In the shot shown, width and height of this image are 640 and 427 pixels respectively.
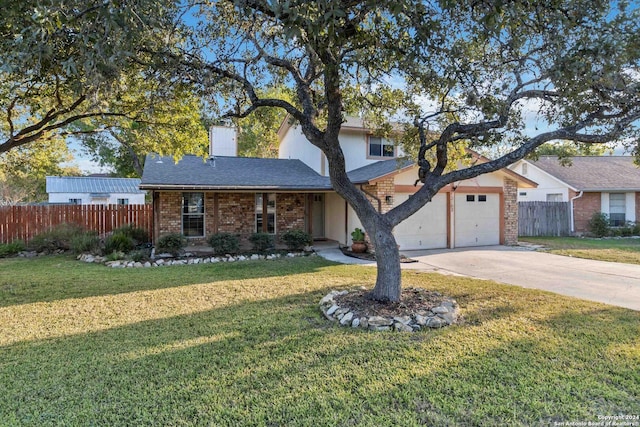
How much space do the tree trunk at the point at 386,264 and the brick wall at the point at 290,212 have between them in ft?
28.0

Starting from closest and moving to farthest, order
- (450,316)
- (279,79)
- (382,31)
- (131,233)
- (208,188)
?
(450,316) < (382,31) < (279,79) < (208,188) < (131,233)

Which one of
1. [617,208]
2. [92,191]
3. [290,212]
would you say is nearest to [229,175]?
[290,212]

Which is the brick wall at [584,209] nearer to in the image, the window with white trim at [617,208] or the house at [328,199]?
the window with white trim at [617,208]

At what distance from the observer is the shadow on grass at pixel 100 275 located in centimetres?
727

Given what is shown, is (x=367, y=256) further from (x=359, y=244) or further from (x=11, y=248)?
(x=11, y=248)

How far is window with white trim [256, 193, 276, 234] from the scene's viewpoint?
44.4 feet

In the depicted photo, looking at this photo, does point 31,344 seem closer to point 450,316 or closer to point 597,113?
point 450,316

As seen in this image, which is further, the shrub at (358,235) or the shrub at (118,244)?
the shrub at (358,235)

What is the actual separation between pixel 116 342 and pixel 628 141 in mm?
9153

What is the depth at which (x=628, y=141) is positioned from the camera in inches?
255

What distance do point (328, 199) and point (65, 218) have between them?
1053 centimetres

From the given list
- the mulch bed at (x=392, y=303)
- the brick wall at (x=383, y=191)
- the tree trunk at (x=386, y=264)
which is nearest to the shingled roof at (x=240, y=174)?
the brick wall at (x=383, y=191)

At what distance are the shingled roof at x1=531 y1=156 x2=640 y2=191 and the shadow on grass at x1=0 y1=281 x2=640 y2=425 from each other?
15.5 m

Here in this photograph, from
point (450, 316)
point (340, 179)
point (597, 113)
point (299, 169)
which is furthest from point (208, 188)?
point (597, 113)
